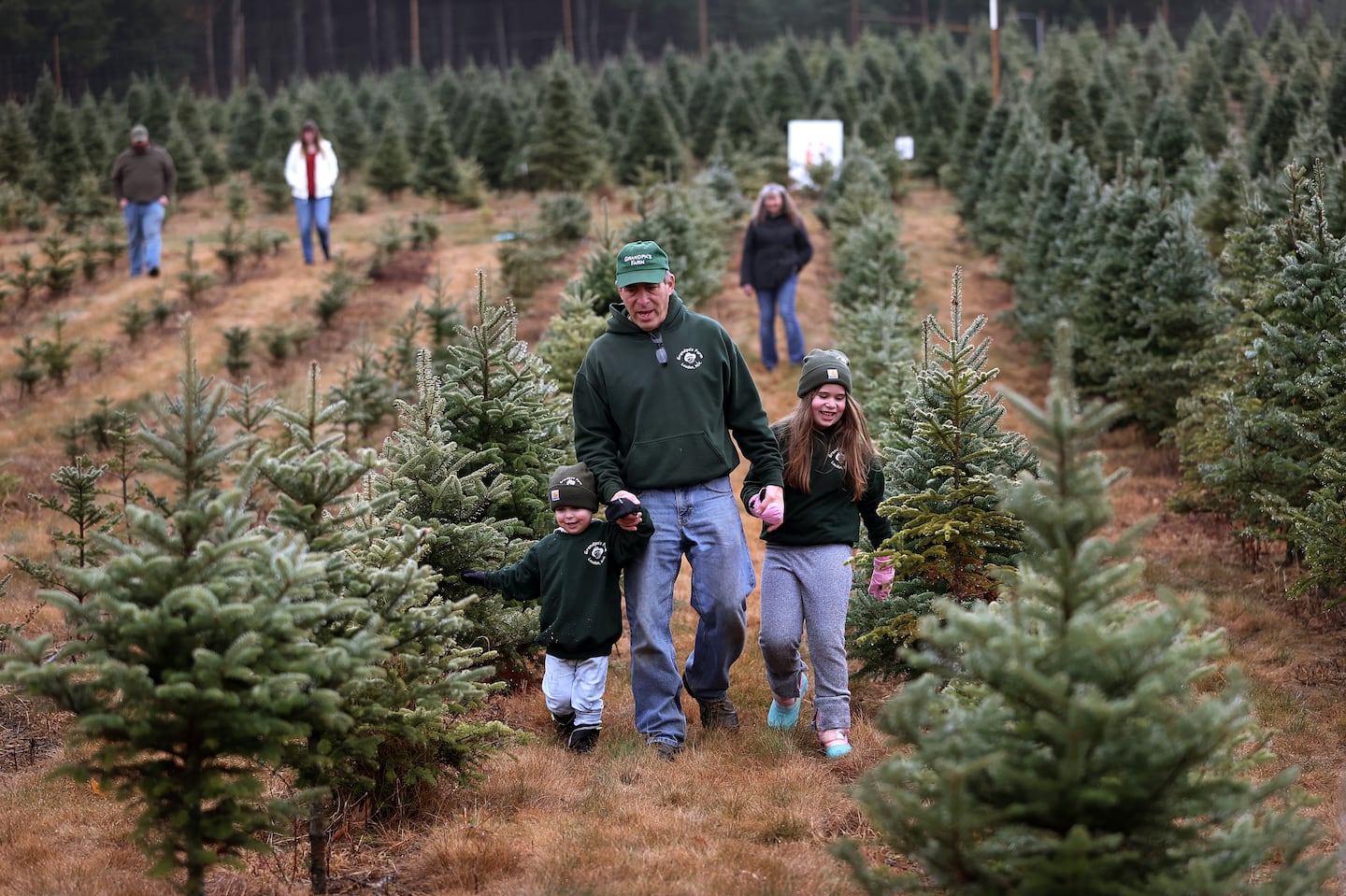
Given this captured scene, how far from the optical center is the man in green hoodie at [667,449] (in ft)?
18.9

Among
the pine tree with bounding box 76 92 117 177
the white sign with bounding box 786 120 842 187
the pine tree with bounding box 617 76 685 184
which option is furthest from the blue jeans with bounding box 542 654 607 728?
the pine tree with bounding box 76 92 117 177

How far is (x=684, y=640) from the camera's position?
830 cm

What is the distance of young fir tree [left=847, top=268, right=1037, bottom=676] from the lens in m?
6.04

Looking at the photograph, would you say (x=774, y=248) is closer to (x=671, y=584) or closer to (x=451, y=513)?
(x=451, y=513)

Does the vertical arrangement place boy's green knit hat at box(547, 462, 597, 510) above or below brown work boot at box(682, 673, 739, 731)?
above

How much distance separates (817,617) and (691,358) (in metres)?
1.43

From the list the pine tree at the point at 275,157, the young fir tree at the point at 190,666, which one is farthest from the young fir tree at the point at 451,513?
the pine tree at the point at 275,157

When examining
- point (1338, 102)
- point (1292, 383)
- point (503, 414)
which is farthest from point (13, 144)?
point (1338, 102)

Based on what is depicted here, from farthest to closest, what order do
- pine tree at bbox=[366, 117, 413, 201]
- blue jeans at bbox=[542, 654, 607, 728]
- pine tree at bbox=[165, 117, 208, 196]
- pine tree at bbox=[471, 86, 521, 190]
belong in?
pine tree at bbox=[471, 86, 521, 190] → pine tree at bbox=[366, 117, 413, 201] → pine tree at bbox=[165, 117, 208, 196] → blue jeans at bbox=[542, 654, 607, 728]

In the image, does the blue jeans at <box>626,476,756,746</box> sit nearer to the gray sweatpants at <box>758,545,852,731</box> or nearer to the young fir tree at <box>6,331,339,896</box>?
the gray sweatpants at <box>758,545,852,731</box>

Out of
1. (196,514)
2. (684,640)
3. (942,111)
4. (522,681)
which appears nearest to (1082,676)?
(196,514)

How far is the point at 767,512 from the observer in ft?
18.6

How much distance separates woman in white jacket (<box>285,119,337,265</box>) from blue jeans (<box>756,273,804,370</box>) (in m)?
7.35

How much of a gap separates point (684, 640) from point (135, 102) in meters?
28.8
